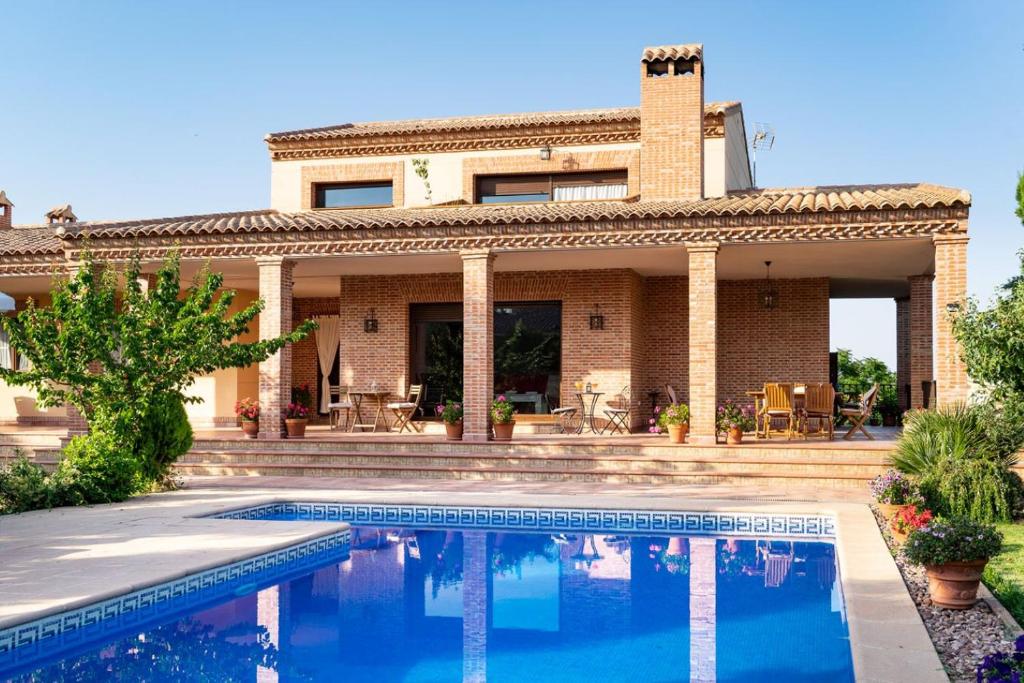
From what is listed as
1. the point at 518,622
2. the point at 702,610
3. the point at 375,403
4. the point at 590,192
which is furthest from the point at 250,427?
the point at 702,610

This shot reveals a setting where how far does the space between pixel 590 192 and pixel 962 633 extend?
13.2 meters

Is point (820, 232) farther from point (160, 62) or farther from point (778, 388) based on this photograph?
point (160, 62)

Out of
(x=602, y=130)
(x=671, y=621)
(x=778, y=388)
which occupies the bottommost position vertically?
(x=671, y=621)

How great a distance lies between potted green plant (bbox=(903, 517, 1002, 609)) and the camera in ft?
18.7

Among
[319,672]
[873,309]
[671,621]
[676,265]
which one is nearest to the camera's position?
[319,672]

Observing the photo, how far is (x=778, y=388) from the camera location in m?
14.1

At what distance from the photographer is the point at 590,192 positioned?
1766 centimetres

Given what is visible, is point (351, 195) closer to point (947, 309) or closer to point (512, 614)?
point (947, 309)

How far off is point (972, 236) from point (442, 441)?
8.17 m

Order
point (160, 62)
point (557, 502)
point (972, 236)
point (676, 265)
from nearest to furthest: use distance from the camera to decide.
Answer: point (557, 502) < point (972, 236) < point (676, 265) < point (160, 62)

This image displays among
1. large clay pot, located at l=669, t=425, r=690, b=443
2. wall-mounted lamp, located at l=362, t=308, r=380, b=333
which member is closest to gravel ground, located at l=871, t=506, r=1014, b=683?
large clay pot, located at l=669, t=425, r=690, b=443

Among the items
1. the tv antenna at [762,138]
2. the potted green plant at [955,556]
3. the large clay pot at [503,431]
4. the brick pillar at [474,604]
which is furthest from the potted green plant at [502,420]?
the tv antenna at [762,138]

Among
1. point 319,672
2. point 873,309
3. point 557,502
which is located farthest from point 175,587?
point 873,309

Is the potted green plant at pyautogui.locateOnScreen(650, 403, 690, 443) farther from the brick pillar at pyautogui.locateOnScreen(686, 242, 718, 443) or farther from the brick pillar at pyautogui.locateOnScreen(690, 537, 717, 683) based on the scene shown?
the brick pillar at pyautogui.locateOnScreen(690, 537, 717, 683)
